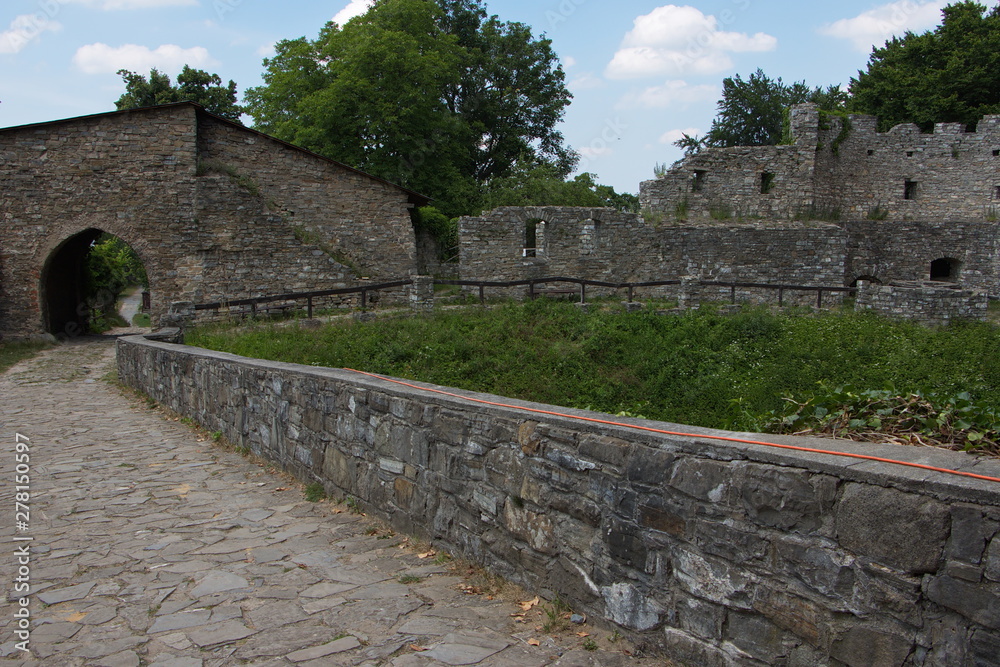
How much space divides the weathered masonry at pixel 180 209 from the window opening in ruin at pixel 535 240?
379cm

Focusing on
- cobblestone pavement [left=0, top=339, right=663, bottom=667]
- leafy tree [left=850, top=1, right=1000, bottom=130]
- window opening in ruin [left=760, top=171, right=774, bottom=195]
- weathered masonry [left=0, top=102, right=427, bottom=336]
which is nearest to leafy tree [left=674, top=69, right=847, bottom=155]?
leafy tree [left=850, top=1, right=1000, bottom=130]

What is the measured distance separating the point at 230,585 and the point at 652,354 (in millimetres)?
7716

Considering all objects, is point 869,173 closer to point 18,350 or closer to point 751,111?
point 751,111

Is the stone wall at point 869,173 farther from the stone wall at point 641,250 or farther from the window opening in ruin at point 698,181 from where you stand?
the stone wall at point 641,250

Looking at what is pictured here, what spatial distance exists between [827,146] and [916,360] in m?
16.8

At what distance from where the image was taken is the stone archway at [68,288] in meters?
16.9

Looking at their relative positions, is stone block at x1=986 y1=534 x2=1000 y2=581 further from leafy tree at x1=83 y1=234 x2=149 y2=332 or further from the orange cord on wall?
leafy tree at x1=83 y1=234 x2=149 y2=332

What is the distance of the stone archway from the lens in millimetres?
16891

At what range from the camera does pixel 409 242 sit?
19.1m

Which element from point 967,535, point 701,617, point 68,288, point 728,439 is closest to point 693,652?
point 701,617

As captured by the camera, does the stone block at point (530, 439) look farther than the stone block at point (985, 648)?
Yes

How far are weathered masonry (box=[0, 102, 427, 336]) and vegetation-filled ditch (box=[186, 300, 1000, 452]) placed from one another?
430 cm

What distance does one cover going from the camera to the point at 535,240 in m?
19.1

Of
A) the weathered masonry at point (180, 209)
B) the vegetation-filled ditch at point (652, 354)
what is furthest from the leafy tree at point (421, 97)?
the vegetation-filled ditch at point (652, 354)
